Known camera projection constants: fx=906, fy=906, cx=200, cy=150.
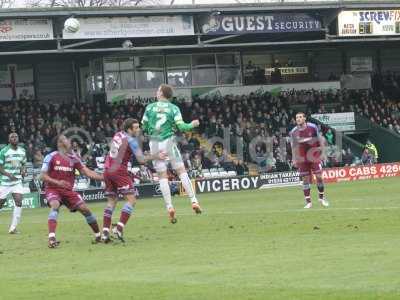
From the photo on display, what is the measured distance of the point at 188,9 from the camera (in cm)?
3969

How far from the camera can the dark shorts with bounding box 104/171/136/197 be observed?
15.3 m

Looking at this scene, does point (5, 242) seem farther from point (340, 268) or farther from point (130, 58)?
point (130, 58)

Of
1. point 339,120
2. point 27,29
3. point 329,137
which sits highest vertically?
point 27,29

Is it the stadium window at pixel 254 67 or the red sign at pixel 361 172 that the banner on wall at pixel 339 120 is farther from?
the red sign at pixel 361 172

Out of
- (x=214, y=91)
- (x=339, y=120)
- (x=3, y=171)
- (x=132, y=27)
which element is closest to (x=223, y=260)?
(x=3, y=171)

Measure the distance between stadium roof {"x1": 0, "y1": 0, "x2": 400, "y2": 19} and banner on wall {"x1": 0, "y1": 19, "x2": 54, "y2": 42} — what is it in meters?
0.62

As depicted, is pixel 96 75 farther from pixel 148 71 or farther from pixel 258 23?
pixel 258 23

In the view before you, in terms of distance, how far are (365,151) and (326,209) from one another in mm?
25766

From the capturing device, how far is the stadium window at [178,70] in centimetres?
4881

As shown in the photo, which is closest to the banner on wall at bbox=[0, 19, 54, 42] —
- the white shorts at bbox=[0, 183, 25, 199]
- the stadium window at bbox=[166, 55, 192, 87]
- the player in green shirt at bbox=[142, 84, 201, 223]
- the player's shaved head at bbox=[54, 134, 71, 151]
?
the stadium window at bbox=[166, 55, 192, 87]

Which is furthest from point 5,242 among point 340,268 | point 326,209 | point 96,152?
point 96,152

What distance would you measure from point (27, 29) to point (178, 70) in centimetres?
1304

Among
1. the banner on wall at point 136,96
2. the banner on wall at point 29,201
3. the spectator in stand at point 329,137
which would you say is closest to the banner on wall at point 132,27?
the banner on wall at point 136,96

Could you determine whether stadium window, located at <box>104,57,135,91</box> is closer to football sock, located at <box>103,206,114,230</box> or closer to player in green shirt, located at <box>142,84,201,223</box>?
player in green shirt, located at <box>142,84,201,223</box>
